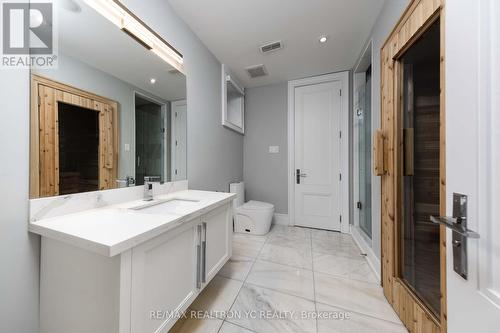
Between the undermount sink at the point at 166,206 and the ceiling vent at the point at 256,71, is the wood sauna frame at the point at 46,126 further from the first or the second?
the ceiling vent at the point at 256,71

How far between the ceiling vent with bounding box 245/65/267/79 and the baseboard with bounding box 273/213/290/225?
93.2 inches

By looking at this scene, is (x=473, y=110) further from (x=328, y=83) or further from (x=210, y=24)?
(x=328, y=83)

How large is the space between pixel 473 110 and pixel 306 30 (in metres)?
1.97

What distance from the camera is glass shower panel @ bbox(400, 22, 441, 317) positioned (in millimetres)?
1146

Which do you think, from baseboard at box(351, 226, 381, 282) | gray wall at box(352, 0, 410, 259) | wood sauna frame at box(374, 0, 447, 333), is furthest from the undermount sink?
baseboard at box(351, 226, 381, 282)

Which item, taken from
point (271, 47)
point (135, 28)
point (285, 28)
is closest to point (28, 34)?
point (135, 28)

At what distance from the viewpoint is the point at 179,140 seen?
6.22 feet

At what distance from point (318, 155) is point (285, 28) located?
186 centimetres

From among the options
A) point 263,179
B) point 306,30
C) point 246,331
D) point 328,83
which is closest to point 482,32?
point 246,331

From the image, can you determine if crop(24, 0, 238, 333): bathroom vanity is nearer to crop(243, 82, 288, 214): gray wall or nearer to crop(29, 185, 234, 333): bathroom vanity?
crop(29, 185, 234, 333): bathroom vanity

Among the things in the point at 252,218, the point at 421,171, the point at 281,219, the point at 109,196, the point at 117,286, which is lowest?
Result: the point at 281,219

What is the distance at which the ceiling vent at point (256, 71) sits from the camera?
109 inches

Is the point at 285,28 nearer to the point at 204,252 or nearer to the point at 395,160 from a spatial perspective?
the point at 395,160

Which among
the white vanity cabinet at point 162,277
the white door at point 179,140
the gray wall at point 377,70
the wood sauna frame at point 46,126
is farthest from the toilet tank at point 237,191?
the wood sauna frame at point 46,126
